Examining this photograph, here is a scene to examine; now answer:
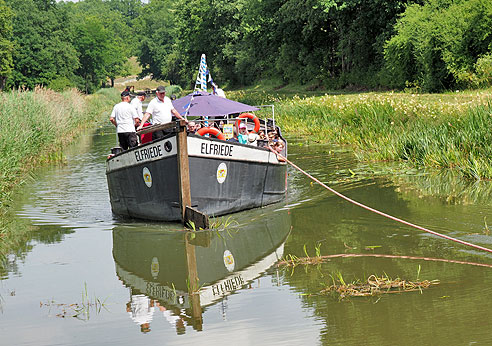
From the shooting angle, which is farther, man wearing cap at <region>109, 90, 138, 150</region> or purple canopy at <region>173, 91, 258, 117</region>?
purple canopy at <region>173, 91, 258, 117</region>

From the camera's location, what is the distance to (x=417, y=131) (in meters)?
15.9

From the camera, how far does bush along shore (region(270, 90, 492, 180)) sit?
13.6 meters

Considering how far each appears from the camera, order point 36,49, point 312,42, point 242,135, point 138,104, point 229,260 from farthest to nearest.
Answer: point 36,49, point 312,42, point 138,104, point 242,135, point 229,260

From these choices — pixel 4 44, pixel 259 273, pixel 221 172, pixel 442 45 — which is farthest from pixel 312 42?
pixel 259 273

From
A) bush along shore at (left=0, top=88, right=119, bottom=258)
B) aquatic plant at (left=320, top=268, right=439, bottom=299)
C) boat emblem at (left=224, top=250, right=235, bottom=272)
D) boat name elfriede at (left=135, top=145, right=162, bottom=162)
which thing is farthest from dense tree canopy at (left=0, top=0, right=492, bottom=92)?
aquatic plant at (left=320, top=268, right=439, bottom=299)

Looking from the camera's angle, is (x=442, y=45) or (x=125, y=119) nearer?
(x=125, y=119)

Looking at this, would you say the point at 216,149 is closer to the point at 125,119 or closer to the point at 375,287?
the point at 125,119

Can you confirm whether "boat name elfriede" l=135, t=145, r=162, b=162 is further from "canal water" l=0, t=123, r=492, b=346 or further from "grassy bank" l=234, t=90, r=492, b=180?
"grassy bank" l=234, t=90, r=492, b=180

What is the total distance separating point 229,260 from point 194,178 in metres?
2.06

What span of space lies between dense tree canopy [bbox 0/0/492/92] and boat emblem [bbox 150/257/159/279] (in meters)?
20.8

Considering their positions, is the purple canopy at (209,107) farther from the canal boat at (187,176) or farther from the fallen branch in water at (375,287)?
the fallen branch in water at (375,287)

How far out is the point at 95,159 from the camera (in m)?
21.5

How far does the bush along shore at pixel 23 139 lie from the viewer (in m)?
11.8

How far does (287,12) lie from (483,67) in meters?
15.8
